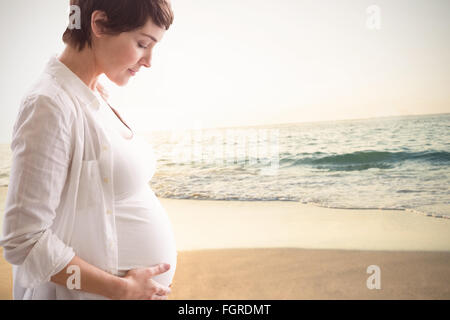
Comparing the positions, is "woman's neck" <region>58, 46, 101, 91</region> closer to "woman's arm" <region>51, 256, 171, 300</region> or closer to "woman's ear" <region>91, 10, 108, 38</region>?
"woman's ear" <region>91, 10, 108, 38</region>

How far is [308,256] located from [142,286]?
1928 millimetres

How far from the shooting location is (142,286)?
0.81 meters

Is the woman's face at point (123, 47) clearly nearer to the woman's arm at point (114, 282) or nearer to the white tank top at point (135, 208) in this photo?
the white tank top at point (135, 208)

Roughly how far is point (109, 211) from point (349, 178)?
513cm

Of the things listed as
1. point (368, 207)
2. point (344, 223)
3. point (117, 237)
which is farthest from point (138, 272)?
point (368, 207)

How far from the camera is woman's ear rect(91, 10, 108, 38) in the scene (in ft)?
2.40

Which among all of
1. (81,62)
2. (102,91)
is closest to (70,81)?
(81,62)

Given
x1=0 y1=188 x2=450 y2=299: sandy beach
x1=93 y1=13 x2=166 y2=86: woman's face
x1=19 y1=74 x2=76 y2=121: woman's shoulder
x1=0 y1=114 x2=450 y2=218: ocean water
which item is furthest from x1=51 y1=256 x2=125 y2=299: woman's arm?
x1=0 y1=114 x2=450 y2=218: ocean water

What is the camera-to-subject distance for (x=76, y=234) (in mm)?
751

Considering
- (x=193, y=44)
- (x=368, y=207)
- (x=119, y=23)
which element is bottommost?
(x=368, y=207)

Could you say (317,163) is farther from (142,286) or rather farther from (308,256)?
(142,286)

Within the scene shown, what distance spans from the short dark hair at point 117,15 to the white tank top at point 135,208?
122 mm

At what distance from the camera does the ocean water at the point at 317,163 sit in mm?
4613
